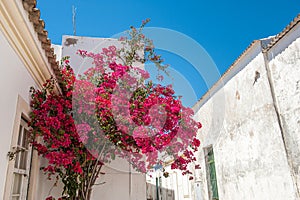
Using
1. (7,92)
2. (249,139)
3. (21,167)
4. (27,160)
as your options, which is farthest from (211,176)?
(7,92)

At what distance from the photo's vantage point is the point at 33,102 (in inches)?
147

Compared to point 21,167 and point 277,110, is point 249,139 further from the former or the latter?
point 21,167

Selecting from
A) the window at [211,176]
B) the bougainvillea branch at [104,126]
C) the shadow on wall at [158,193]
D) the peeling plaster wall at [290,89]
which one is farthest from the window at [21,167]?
the shadow on wall at [158,193]

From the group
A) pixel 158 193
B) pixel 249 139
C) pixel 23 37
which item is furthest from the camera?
pixel 158 193

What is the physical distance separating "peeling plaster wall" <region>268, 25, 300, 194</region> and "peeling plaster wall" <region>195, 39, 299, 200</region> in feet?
0.74

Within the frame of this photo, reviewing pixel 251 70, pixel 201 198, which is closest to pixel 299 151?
pixel 251 70

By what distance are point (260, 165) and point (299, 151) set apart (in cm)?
162

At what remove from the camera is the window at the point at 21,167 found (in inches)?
136

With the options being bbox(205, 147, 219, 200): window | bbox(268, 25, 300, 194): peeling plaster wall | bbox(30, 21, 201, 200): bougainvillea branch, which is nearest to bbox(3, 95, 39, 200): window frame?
bbox(30, 21, 201, 200): bougainvillea branch

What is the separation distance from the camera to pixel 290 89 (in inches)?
220

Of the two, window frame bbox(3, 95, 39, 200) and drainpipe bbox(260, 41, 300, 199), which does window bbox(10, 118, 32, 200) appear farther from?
drainpipe bbox(260, 41, 300, 199)

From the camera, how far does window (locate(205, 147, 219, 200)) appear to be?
10.0 metres

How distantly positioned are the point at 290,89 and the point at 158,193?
1792 centimetres

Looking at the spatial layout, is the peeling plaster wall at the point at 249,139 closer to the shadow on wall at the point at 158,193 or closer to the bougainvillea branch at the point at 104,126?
the bougainvillea branch at the point at 104,126
